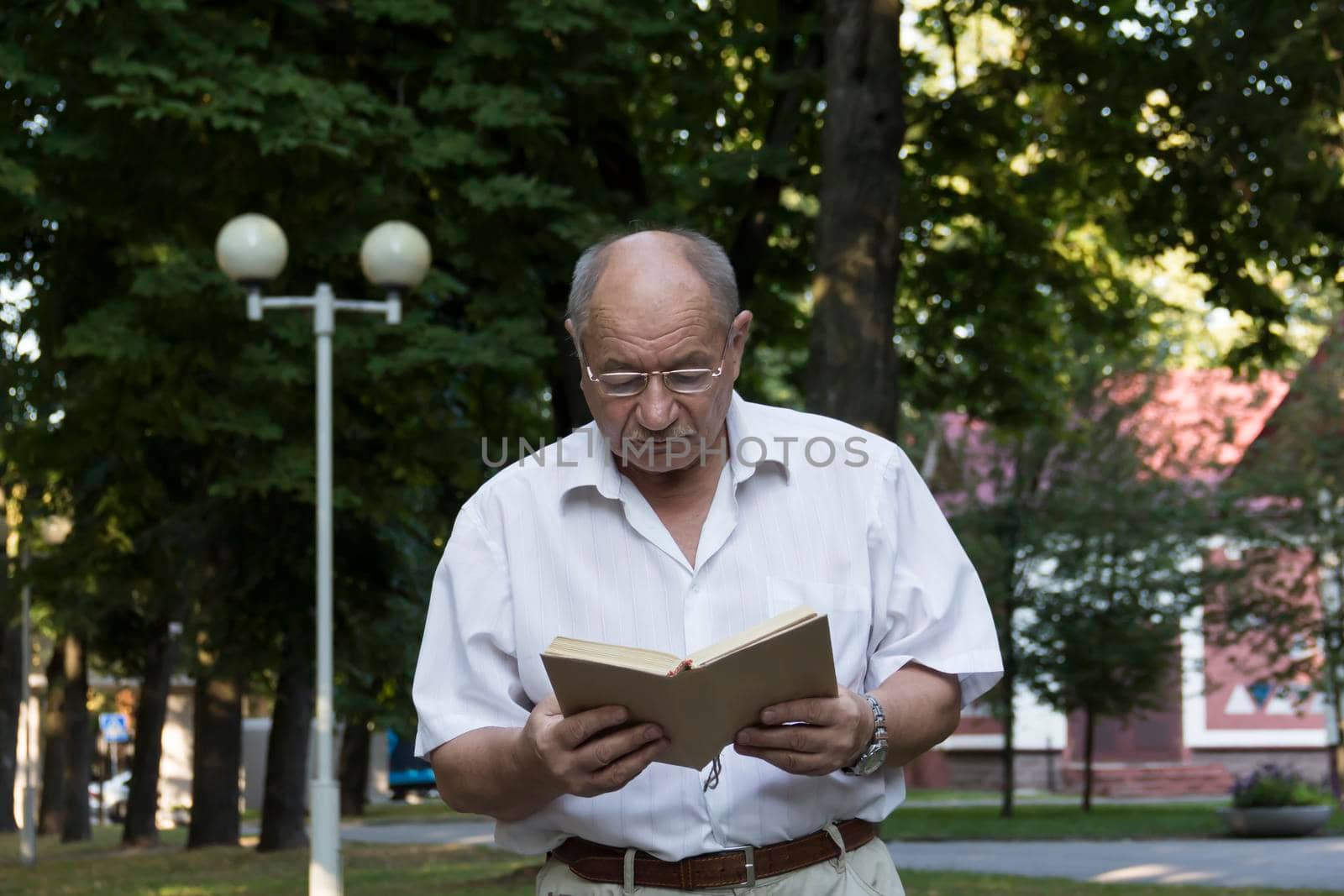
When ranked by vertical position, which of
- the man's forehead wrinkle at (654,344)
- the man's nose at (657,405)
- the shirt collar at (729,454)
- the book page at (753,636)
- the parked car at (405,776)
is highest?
the man's forehead wrinkle at (654,344)

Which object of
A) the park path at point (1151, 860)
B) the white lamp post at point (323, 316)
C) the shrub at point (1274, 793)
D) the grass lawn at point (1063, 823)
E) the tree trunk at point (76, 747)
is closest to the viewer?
the white lamp post at point (323, 316)

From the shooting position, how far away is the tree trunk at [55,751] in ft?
94.9

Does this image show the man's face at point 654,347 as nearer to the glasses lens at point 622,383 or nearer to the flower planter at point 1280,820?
the glasses lens at point 622,383

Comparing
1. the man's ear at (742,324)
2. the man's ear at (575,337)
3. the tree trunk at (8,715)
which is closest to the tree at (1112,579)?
the tree trunk at (8,715)

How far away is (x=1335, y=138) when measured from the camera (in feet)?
36.1

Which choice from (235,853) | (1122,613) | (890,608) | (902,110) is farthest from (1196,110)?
(1122,613)

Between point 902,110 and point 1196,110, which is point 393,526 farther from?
point 1196,110

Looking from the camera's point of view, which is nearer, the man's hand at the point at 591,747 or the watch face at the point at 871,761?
the man's hand at the point at 591,747

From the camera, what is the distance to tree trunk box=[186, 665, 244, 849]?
71.4 feet

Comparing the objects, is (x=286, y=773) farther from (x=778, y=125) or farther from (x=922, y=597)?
(x=922, y=597)

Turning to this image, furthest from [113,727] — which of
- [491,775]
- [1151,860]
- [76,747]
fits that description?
[491,775]

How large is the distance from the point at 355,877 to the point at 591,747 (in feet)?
54.1

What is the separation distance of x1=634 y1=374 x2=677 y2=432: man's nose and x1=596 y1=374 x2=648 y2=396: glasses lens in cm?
1

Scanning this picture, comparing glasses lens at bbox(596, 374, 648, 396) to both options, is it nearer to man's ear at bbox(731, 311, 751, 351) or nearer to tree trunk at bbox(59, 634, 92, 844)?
man's ear at bbox(731, 311, 751, 351)
